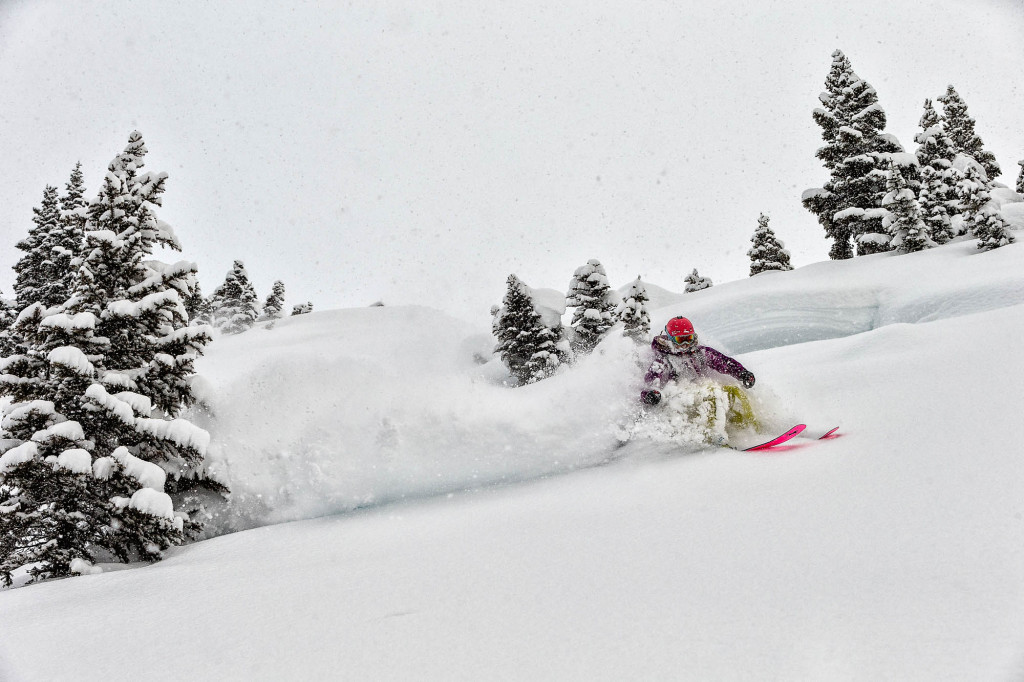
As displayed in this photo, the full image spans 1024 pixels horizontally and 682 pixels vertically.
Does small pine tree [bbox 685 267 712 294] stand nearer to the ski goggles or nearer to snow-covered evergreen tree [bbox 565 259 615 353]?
snow-covered evergreen tree [bbox 565 259 615 353]

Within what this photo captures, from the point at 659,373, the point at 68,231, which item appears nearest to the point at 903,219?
the point at 659,373

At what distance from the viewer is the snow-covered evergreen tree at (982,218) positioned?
2233 cm

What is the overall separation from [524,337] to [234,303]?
97.2 ft

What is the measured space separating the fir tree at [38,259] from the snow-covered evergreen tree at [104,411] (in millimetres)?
23680

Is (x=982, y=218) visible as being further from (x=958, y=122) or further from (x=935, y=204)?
(x=958, y=122)

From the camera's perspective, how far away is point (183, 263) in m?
8.15

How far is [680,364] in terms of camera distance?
780 centimetres

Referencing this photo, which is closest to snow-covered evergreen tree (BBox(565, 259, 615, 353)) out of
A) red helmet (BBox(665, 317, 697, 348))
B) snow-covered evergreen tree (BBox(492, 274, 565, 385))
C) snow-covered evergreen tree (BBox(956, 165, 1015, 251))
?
snow-covered evergreen tree (BBox(492, 274, 565, 385))

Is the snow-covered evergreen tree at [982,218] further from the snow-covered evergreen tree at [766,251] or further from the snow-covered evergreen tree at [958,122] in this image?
the snow-covered evergreen tree at [958,122]

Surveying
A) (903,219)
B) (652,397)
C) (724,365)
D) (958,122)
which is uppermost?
(958,122)

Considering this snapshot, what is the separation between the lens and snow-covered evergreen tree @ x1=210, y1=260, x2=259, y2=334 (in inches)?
1692

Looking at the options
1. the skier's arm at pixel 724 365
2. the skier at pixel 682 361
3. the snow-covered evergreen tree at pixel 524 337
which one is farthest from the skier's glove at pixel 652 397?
the snow-covered evergreen tree at pixel 524 337

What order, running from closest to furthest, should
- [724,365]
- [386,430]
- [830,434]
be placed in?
[830,434] → [386,430] → [724,365]

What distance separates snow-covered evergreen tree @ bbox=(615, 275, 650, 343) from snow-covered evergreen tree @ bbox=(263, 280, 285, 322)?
3649 cm
